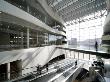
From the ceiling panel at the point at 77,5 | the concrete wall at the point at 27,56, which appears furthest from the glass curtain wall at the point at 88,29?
the concrete wall at the point at 27,56

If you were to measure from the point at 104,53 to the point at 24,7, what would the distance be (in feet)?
36.9

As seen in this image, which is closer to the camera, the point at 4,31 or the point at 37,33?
the point at 4,31

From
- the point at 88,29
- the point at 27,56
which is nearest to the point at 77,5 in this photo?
the point at 88,29

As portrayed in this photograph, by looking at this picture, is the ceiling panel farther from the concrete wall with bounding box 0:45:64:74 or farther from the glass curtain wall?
the concrete wall with bounding box 0:45:64:74

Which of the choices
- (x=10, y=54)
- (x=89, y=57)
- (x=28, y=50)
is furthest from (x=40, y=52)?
(x=89, y=57)

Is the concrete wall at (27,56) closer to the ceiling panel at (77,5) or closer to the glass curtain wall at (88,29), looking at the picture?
the ceiling panel at (77,5)

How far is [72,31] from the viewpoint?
3244 centimetres

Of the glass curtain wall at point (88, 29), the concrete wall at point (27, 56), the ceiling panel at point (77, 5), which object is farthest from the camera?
the glass curtain wall at point (88, 29)

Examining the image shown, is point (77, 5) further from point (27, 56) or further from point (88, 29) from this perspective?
point (27, 56)

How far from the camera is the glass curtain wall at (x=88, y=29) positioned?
2545 centimetres

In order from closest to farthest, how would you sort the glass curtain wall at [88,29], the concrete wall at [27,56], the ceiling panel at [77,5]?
1. the concrete wall at [27,56]
2. the ceiling panel at [77,5]
3. the glass curtain wall at [88,29]

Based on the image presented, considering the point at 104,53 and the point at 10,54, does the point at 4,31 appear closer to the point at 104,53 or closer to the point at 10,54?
the point at 10,54

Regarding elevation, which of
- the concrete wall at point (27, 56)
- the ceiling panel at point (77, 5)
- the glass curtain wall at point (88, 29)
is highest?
the ceiling panel at point (77, 5)

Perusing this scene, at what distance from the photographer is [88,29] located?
27.5 meters
